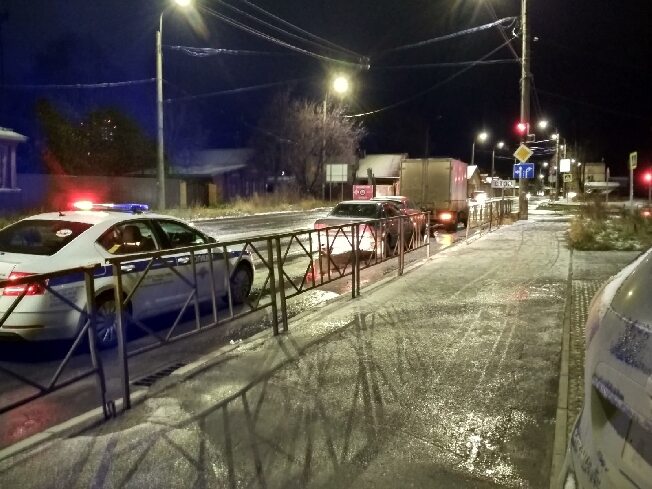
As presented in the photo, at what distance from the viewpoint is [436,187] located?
26.5 m

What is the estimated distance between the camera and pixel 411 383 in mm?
5840

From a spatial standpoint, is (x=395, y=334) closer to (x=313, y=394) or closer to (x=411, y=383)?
(x=411, y=383)

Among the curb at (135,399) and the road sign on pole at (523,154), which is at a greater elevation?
the road sign on pole at (523,154)

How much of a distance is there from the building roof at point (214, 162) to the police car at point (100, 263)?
46524 millimetres

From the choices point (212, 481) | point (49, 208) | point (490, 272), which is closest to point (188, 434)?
point (212, 481)

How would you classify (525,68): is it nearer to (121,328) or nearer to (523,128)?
(523,128)

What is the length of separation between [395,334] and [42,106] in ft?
116

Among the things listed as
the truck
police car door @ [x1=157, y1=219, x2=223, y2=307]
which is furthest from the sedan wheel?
the truck

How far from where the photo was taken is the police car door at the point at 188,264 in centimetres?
731

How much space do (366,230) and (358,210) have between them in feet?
19.5

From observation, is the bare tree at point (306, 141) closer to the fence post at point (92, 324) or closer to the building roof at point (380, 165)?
the building roof at point (380, 165)

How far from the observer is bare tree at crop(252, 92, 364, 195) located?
2109 inches

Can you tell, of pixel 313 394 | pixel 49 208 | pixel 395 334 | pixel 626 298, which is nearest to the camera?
pixel 626 298

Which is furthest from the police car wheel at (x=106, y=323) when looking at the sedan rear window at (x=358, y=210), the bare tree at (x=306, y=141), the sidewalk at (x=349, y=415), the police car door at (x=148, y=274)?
the bare tree at (x=306, y=141)
